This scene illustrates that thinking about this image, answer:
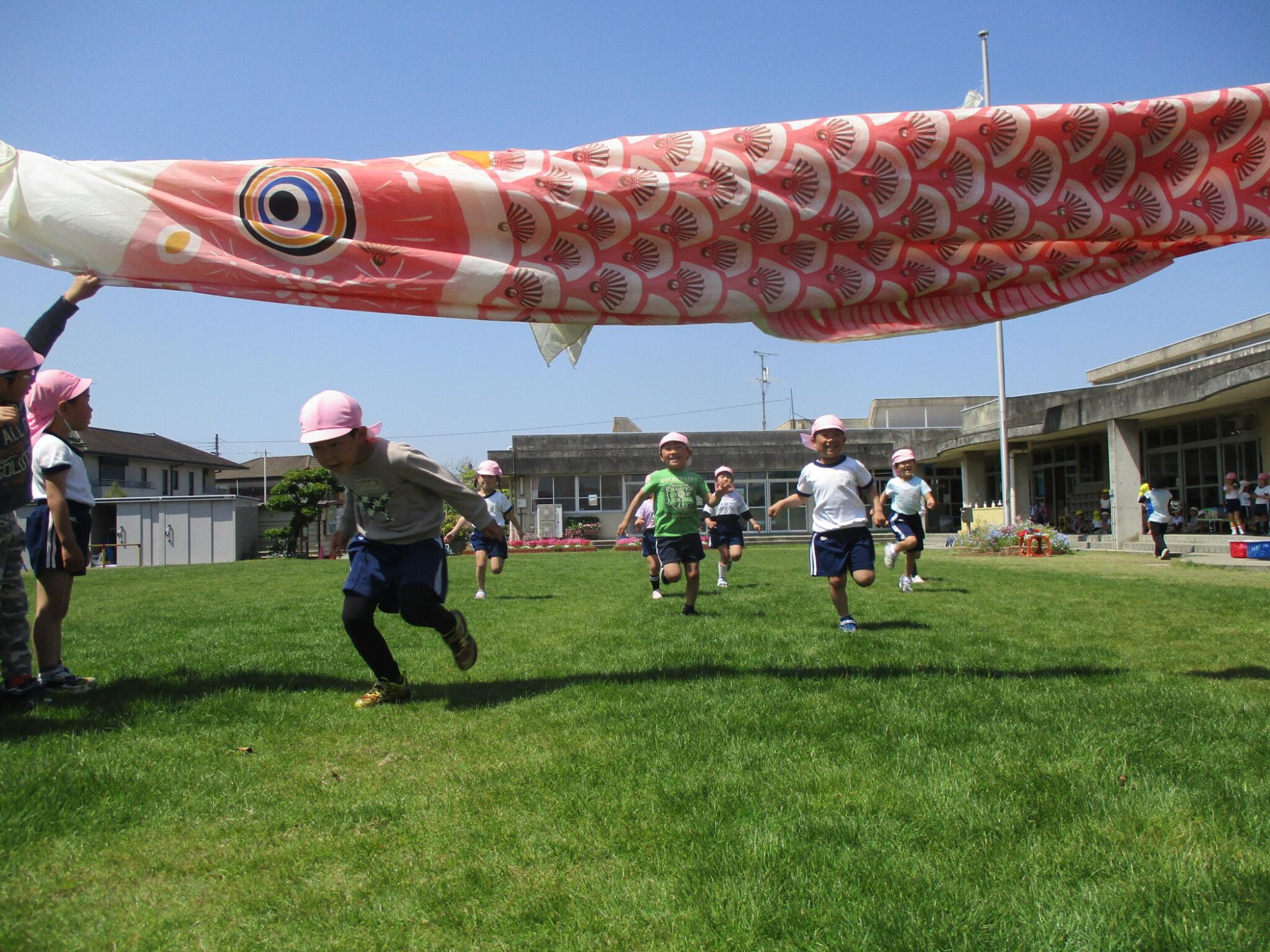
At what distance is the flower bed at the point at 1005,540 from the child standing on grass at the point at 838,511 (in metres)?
18.1

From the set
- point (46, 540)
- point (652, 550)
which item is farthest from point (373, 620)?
point (652, 550)

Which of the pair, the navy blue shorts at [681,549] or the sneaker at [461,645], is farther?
the navy blue shorts at [681,549]

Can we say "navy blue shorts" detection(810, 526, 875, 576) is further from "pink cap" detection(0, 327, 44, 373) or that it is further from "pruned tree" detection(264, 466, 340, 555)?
"pruned tree" detection(264, 466, 340, 555)

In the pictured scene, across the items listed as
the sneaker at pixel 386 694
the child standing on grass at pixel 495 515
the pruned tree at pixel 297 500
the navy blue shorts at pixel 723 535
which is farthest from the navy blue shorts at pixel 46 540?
the pruned tree at pixel 297 500

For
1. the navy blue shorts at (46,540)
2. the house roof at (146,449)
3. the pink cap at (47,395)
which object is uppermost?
the house roof at (146,449)

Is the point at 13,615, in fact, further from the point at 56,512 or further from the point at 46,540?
the point at 56,512

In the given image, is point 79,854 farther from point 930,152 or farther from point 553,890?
point 930,152

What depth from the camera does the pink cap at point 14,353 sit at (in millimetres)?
4820

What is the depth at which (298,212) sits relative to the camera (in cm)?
491

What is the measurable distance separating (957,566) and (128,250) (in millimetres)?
17703

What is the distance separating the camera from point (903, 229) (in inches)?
206

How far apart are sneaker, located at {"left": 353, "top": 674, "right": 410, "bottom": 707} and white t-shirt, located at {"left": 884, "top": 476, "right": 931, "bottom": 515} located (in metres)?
9.19

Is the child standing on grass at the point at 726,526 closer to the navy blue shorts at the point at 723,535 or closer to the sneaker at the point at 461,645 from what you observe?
the navy blue shorts at the point at 723,535

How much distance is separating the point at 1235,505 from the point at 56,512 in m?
27.5
